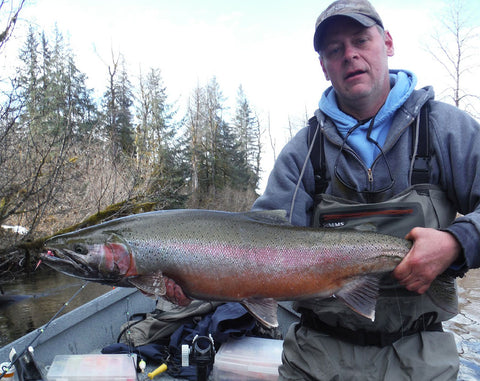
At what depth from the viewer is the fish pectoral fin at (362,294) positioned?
209 centimetres

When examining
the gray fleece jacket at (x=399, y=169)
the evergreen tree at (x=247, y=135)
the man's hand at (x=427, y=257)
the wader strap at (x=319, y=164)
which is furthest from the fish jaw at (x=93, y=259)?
the evergreen tree at (x=247, y=135)

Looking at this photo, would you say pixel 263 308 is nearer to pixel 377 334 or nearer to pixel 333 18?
pixel 377 334

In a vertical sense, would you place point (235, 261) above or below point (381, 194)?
below

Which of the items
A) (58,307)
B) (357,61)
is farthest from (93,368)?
(58,307)

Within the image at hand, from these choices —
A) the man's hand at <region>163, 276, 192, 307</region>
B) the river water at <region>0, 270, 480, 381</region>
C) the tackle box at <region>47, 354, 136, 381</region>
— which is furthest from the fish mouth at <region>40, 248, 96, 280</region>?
the river water at <region>0, 270, 480, 381</region>

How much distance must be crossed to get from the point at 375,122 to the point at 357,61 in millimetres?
393

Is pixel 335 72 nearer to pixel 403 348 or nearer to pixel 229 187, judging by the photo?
pixel 403 348

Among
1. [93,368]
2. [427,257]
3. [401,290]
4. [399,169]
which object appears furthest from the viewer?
[93,368]

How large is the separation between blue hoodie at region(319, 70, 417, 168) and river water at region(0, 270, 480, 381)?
369 cm

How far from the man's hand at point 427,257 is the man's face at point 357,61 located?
95 centimetres

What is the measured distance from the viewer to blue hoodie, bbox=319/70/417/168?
7.93 ft

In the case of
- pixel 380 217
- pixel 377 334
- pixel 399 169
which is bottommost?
pixel 377 334

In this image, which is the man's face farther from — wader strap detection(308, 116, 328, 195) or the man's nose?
wader strap detection(308, 116, 328, 195)

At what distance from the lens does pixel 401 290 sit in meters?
2.18
